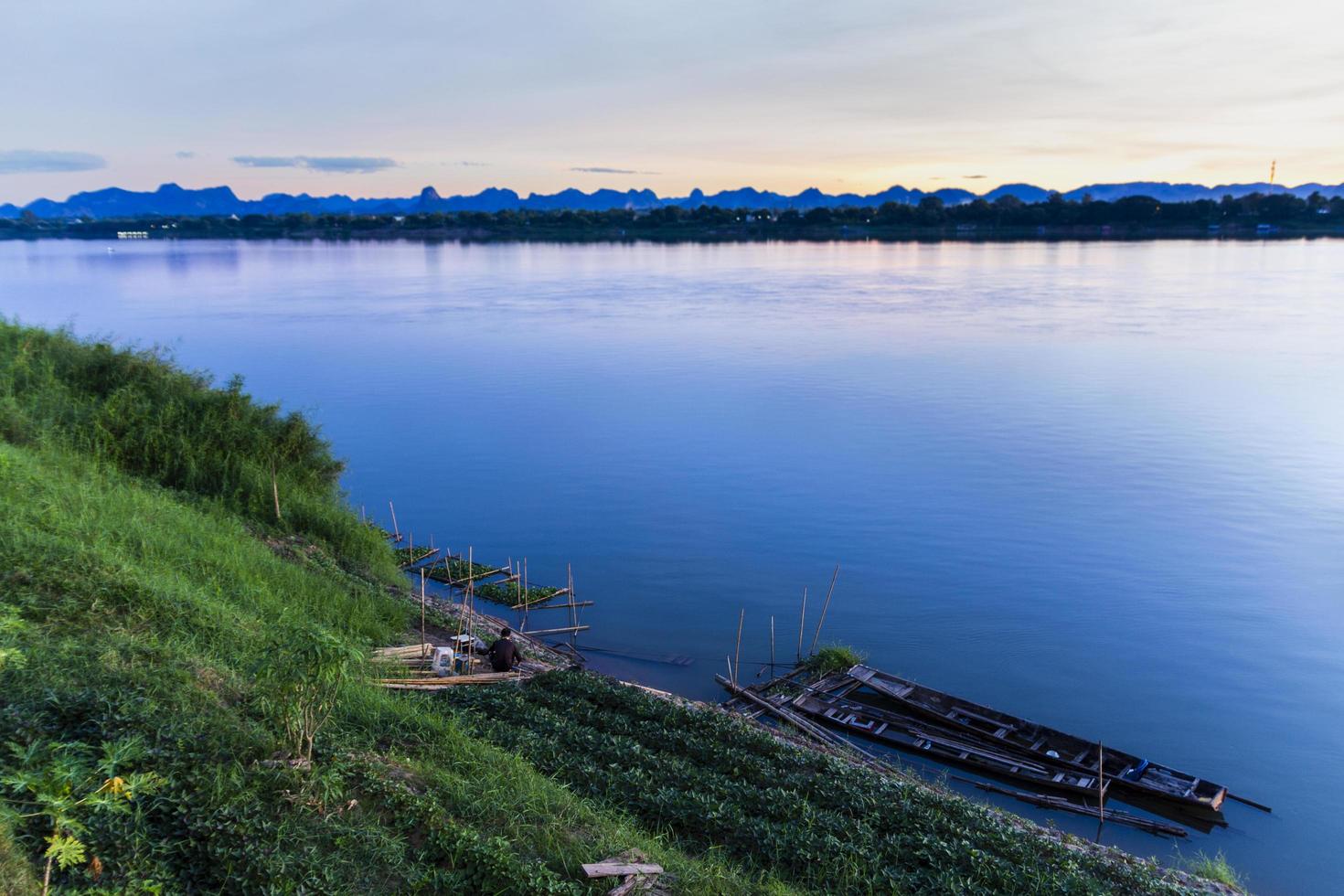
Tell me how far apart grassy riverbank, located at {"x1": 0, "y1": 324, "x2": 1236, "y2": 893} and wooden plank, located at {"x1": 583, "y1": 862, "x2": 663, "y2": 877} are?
0.51 ft

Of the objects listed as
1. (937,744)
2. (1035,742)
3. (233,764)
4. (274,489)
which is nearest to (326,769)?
(233,764)

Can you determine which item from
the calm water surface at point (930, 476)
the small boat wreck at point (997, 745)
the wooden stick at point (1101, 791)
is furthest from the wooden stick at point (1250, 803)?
the wooden stick at point (1101, 791)

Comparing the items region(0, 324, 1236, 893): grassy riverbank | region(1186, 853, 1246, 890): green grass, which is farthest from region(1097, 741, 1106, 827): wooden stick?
region(0, 324, 1236, 893): grassy riverbank

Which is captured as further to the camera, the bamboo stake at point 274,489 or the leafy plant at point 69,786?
the bamboo stake at point 274,489

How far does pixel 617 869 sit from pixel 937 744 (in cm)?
788

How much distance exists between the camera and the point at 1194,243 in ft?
429

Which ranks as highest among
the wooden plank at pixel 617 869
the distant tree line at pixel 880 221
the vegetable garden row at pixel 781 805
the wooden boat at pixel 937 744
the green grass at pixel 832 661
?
the distant tree line at pixel 880 221

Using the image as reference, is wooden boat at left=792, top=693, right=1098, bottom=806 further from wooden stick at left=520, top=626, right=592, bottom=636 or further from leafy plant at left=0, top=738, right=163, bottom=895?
leafy plant at left=0, top=738, right=163, bottom=895

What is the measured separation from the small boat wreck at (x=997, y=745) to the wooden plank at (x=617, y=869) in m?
7.05

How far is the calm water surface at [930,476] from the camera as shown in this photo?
16.8 m

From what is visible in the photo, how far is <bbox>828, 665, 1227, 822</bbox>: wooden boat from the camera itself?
1235 cm

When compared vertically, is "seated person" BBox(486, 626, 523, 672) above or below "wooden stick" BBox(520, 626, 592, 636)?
above

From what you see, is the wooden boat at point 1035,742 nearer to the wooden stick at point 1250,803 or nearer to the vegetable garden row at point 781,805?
the wooden stick at point 1250,803

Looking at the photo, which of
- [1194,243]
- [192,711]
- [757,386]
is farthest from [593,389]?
[1194,243]
